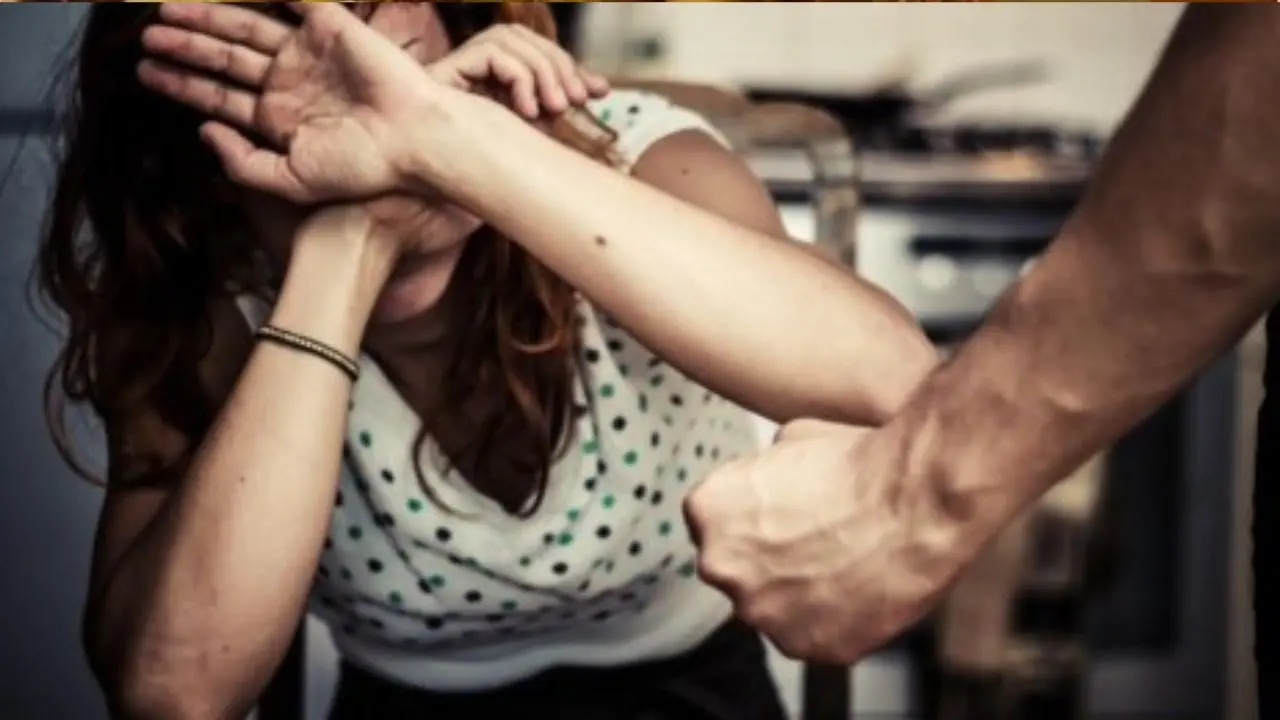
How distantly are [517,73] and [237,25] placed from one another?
3.8 inches

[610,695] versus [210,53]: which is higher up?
[210,53]

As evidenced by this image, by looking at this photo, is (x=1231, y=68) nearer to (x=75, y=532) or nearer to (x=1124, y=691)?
(x=75, y=532)

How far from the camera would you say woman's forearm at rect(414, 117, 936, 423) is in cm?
45

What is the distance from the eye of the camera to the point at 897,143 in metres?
1.04

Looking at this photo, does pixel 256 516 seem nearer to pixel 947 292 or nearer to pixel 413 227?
pixel 413 227

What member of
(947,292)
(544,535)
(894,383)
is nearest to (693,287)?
(894,383)

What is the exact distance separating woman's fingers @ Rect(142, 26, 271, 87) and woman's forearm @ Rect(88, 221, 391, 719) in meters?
0.06

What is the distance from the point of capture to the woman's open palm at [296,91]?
468 millimetres

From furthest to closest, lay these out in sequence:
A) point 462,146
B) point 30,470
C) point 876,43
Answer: point 876,43 < point 30,470 < point 462,146

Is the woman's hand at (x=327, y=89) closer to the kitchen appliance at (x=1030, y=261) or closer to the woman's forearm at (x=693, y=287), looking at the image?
the woman's forearm at (x=693, y=287)

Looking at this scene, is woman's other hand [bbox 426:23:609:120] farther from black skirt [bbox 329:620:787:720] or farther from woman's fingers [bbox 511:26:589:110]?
black skirt [bbox 329:620:787:720]

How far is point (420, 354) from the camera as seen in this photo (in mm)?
598

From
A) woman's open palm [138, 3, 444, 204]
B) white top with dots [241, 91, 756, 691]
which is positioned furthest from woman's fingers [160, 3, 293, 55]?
white top with dots [241, 91, 756, 691]

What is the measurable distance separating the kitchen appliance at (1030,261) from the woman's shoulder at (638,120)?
0.33m
